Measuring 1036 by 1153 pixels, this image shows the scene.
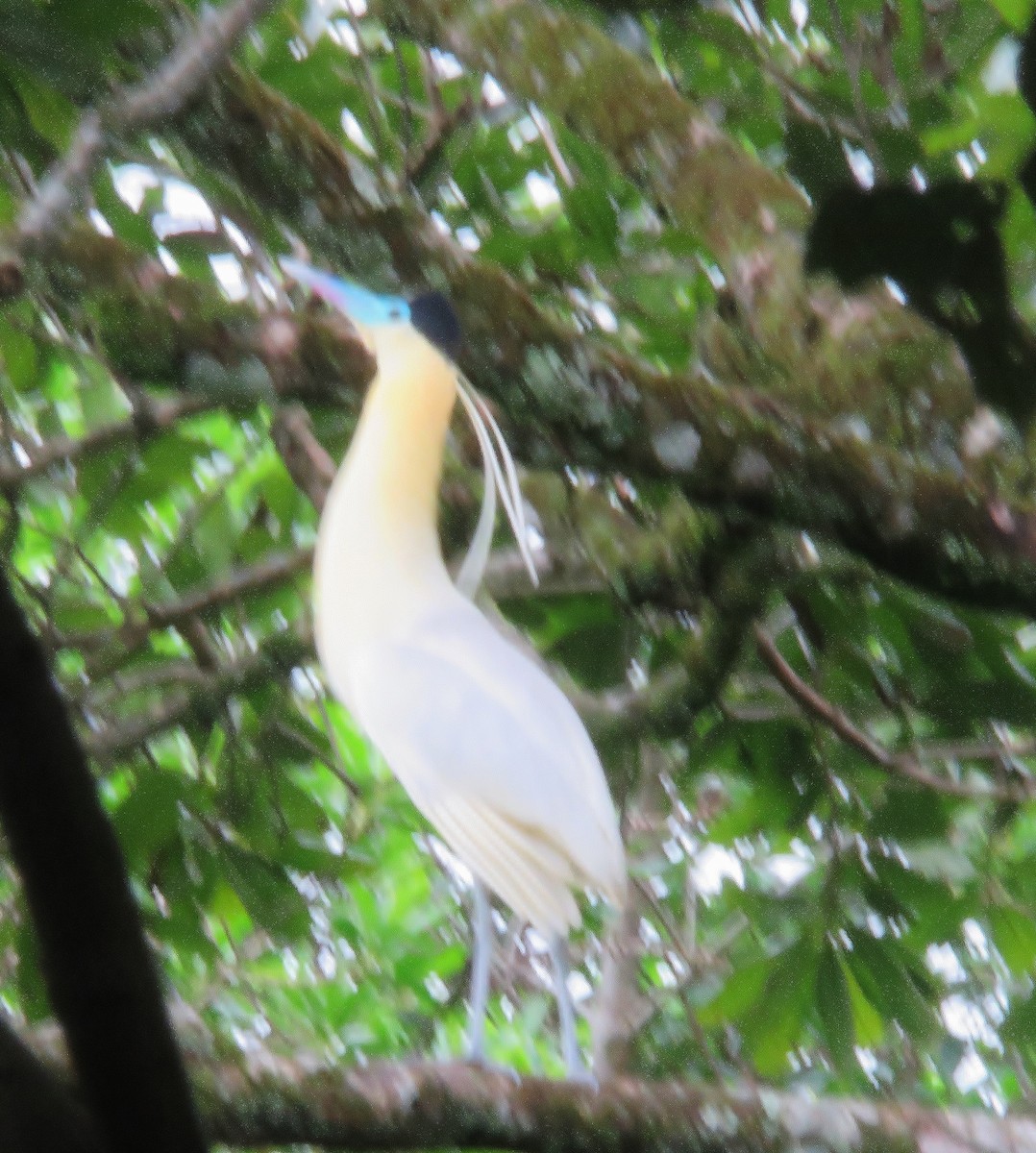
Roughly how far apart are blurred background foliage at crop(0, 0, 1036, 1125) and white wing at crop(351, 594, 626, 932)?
22cm

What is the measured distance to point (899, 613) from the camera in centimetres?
164

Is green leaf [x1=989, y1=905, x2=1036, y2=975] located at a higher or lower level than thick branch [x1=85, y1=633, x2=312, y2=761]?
lower

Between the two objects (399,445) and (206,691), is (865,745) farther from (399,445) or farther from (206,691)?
(206,691)

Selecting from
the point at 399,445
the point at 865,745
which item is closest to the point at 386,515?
the point at 399,445

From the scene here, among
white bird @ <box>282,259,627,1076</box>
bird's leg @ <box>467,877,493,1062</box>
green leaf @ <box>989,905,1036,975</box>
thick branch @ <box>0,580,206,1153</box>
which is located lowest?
green leaf @ <box>989,905,1036,975</box>

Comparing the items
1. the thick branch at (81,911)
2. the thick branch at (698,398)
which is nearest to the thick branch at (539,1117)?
the thick branch at (698,398)

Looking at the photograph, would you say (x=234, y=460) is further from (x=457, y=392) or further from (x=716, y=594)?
(x=716, y=594)

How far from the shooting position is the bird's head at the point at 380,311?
133 centimetres

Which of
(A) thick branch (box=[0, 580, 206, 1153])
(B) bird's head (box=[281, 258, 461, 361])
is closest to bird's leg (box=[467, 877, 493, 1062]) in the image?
(B) bird's head (box=[281, 258, 461, 361])

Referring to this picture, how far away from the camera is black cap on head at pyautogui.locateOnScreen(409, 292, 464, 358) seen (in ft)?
4.26

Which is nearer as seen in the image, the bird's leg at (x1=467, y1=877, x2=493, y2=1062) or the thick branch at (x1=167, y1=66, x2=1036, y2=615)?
the thick branch at (x1=167, y1=66, x2=1036, y2=615)

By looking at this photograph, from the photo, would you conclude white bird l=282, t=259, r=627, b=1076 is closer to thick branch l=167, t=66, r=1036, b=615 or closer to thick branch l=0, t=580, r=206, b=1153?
thick branch l=167, t=66, r=1036, b=615

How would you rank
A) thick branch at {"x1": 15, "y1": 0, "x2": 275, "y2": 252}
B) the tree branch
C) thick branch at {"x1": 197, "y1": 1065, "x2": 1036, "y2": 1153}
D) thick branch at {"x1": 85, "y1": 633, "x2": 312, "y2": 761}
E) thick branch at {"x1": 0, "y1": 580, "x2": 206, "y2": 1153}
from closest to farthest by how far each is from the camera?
1. thick branch at {"x1": 0, "y1": 580, "x2": 206, "y2": 1153}
2. thick branch at {"x1": 197, "y1": 1065, "x2": 1036, "y2": 1153}
3. thick branch at {"x1": 15, "y1": 0, "x2": 275, "y2": 252}
4. the tree branch
5. thick branch at {"x1": 85, "y1": 633, "x2": 312, "y2": 761}

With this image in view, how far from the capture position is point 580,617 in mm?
1786
